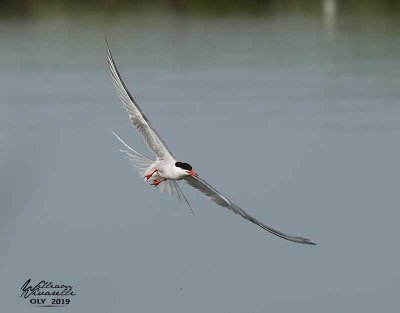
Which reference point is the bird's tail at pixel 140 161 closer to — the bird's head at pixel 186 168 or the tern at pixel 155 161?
the tern at pixel 155 161

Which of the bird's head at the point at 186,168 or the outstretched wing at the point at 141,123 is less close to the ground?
the outstretched wing at the point at 141,123

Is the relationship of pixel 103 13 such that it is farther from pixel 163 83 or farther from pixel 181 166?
pixel 181 166

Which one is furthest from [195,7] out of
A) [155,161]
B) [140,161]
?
[155,161]

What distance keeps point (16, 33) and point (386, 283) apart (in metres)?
17.3

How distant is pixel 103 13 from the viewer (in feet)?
89.9

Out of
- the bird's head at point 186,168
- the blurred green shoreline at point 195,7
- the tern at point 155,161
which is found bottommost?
the bird's head at point 186,168

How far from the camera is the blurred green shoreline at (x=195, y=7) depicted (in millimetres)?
26922

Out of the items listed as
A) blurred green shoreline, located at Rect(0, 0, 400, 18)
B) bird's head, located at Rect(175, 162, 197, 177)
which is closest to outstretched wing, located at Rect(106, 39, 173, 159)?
bird's head, located at Rect(175, 162, 197, 177)

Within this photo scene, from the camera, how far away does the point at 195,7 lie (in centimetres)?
2869

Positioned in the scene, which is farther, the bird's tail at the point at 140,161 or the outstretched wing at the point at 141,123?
the bird's tail at the point at 140,161

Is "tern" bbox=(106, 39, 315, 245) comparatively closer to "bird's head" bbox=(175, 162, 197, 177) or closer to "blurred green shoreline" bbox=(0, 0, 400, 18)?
"bird's head" bbox=(175, 162, 197, 177)

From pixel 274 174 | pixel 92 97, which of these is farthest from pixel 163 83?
pixel 274 174

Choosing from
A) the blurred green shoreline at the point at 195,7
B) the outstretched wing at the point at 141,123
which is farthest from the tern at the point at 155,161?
the blurred green shoreline at the point at 195,7

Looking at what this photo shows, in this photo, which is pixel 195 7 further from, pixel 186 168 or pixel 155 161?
pixel 186 168
